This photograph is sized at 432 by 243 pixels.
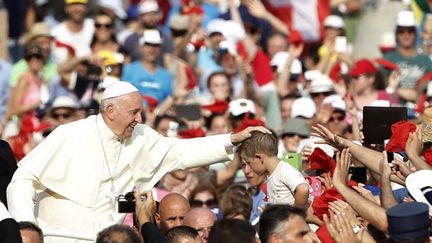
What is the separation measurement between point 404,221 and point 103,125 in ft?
12.7

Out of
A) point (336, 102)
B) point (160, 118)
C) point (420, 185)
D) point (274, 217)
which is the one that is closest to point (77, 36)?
point (160, 118)

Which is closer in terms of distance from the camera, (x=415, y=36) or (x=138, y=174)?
(x=138, y=174)

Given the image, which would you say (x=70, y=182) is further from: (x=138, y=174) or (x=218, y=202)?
(x=218, y=202)

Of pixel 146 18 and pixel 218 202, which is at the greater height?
A: pixel 146 18

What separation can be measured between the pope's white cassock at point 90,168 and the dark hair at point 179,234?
1.19m

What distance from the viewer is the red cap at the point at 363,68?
61.5ft

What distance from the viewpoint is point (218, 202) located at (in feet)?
52.6

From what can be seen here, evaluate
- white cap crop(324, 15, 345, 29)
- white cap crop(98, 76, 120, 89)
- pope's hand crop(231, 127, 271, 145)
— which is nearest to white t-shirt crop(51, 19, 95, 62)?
white cap crop(98, 76, 120, 89)

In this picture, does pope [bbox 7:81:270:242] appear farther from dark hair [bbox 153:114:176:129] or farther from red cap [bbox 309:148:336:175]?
dark hair [bbox 153:114:176:129]

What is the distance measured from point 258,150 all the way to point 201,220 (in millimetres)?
805

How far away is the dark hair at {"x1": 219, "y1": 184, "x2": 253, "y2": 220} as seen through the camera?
14859mm

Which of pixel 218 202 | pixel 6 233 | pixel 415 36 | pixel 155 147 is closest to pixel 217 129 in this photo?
pixel 218 202

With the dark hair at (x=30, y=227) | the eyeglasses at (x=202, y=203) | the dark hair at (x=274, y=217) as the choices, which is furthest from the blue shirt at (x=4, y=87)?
the dark hair at (x=274, y=217)

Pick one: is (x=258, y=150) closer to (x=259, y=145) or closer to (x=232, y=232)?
(x=259, y=145)
